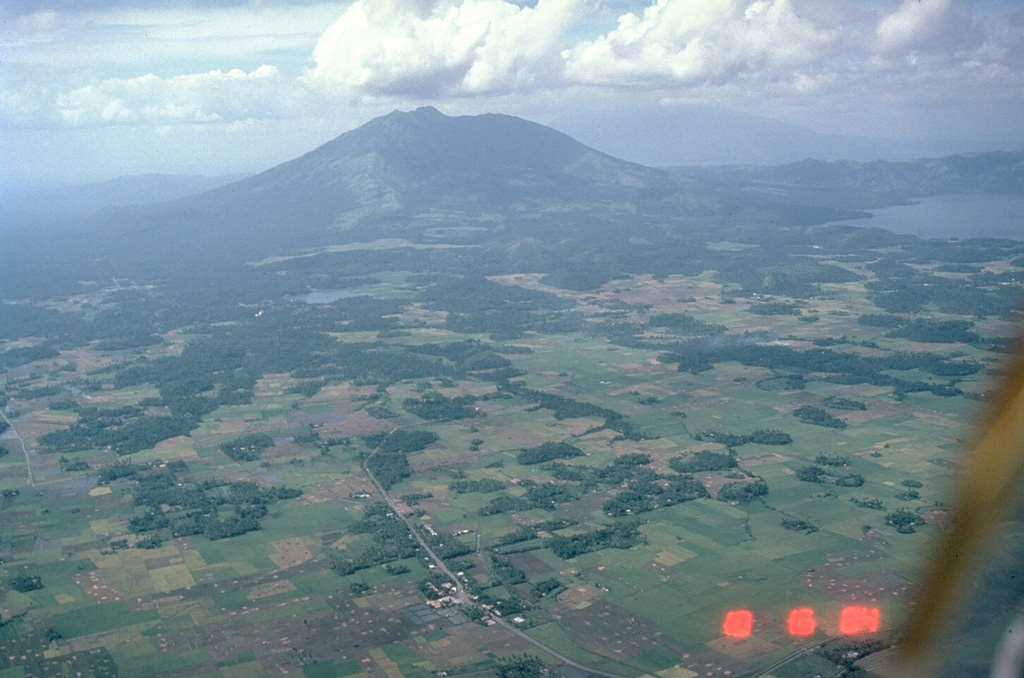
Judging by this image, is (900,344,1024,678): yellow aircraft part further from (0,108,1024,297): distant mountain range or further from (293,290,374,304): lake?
(0,108,1024,297): distant mountain range

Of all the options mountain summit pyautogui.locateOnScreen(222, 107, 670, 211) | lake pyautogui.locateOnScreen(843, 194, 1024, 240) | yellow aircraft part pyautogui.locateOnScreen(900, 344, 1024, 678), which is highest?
yellow aircraft part pyautogui.locateOnScreen(900, 344, 1024, 678)

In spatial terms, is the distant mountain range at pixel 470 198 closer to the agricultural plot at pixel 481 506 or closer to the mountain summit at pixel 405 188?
the mountain summit at pixel 405 188

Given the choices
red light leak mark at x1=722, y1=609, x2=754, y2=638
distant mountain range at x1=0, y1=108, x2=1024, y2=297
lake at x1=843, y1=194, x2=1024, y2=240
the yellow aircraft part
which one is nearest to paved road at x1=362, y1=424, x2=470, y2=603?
red light leak mark at x1=722, y1=609, x2=754, y2=638

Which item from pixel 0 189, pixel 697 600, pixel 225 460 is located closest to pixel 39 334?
pixel 225 460

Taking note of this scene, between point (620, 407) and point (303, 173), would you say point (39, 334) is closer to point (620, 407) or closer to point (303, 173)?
point (620, 407)

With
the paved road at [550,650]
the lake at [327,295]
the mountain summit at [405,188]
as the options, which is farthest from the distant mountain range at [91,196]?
the paved road at [550,650]
